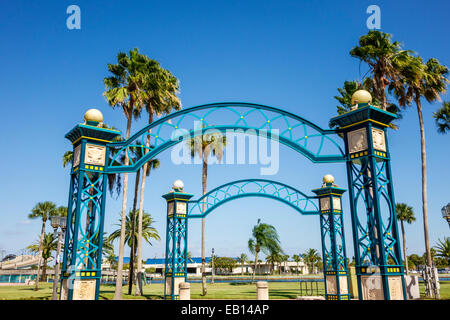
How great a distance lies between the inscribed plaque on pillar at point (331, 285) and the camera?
17.0 metres

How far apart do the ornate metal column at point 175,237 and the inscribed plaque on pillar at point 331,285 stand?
7031 millimetres

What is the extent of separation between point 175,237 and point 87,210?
7.48m

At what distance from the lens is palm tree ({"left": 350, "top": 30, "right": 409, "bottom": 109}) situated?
18.1m

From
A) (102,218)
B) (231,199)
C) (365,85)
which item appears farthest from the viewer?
(365,85)

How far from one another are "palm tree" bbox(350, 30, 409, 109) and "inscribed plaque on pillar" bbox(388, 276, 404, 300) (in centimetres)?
1113

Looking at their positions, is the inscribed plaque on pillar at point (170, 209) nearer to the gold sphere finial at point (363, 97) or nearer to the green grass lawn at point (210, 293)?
the green grass lawn at point (210, 293)

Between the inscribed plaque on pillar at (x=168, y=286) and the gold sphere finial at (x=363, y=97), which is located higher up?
the gold sphere finial at (x=363, y=97)

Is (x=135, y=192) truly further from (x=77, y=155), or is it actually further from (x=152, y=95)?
(x=77, y=155)

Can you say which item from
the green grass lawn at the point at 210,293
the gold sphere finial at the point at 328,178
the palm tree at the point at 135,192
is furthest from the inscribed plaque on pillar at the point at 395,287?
the palm tree at the point at 135,192

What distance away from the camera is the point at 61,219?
14.1 meters
